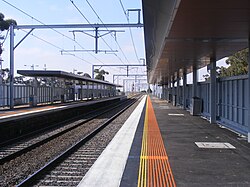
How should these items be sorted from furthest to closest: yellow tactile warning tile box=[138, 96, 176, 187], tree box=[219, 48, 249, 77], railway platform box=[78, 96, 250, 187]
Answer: tree box=[219, 48, 249, 77]
railway platform box=[78, 96, 250, 187]
yellow tactile warning tile box=[138, 96, 176, 187]

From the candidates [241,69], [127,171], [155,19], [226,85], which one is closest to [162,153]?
[127,171]

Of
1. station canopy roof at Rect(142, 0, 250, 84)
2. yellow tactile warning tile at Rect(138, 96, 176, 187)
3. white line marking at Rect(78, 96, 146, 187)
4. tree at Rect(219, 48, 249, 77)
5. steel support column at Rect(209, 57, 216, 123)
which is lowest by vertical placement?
white line marking at Rect(78, 96, 146, 187)

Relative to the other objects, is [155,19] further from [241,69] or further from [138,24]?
[241,69]

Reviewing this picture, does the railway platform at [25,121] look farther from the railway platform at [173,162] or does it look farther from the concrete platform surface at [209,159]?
the concrete platform surface at [209,159]

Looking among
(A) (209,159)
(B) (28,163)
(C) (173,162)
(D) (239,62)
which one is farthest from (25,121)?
(D) (239,62)

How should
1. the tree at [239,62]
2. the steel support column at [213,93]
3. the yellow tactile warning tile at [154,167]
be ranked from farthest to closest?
the tree at [239,62]
the steel support column at [213,93]
the yellow tactile warning tile at [154,167]

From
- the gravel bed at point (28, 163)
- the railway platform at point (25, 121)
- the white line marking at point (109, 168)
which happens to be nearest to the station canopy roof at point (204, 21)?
the white line marking at point (109, 168)

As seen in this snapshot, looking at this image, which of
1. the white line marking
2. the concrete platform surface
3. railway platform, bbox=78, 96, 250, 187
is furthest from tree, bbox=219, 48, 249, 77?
the white line marking

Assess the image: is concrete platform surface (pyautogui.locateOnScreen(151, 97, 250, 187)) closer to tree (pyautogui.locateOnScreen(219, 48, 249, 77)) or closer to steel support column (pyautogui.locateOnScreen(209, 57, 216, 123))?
steel support column (pyautogui.locateOnScreen(209, 57, 216, 123))

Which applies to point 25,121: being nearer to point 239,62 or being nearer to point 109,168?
point 109,168

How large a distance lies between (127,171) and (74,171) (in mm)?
1290

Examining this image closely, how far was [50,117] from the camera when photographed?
65.3 ft

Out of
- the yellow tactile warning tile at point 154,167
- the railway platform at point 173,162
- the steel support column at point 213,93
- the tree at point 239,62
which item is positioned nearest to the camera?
the yellow tactile warning tile at point 154,167

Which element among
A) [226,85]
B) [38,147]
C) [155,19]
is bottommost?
[38,147]
